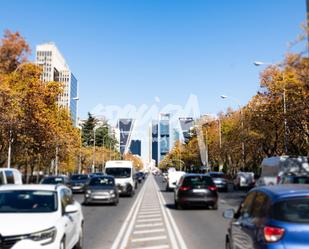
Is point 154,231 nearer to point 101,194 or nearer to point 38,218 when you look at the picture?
point 38,218

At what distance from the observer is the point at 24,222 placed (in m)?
8.08

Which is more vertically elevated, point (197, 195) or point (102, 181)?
point (102, 181)

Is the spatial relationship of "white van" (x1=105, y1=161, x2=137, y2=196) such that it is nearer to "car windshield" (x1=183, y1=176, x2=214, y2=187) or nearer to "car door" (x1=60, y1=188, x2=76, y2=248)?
"car windshield" (x1=183, y1=176, x2=214, y2=187)

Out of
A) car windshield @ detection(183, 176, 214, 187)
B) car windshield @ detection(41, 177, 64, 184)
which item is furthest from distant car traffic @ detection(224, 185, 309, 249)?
car windshield @ detection(41, 177, 64, 184)

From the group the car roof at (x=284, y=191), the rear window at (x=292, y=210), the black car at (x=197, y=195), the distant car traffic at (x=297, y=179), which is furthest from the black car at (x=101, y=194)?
the rear window at (x=292, y=210)

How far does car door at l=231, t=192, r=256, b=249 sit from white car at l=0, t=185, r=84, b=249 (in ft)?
9.07

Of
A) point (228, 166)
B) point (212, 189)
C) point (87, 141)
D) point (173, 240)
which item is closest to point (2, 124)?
point (212, 189)

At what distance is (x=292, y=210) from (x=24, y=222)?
3990 millimetres

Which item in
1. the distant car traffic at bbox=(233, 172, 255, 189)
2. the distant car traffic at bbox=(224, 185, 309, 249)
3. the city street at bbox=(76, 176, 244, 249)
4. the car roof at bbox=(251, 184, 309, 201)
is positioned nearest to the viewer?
the distant car traffic at bbox=(224, 185, 309, 249)

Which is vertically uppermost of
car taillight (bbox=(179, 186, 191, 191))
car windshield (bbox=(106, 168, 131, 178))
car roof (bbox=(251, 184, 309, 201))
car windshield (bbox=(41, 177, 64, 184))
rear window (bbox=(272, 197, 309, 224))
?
car windshield (bbox=(106, 168, 131, 178))

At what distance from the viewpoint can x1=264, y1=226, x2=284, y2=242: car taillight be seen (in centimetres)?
639

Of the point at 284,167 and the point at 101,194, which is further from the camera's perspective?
the point at 284,167

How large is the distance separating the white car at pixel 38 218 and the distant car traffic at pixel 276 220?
289 centimetres

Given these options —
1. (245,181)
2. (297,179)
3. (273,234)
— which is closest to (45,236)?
(273,234)
